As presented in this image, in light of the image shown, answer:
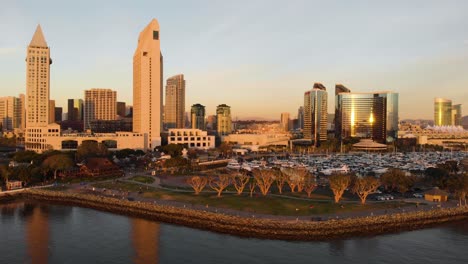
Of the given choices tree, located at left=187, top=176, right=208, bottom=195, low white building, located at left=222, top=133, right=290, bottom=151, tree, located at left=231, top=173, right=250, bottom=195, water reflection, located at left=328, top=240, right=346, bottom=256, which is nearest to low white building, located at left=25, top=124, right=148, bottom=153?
low white building, located at left=222, top=133, right=290, bottom=151

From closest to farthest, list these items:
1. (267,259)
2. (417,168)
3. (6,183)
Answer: (267,259) < (6,183) < (417,168)

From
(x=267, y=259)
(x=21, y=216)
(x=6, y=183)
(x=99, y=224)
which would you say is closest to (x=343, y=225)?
(x=267, y=259)

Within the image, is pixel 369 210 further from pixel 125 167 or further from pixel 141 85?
pixel 141 85

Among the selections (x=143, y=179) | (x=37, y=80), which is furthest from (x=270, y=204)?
(x=37, y=80)

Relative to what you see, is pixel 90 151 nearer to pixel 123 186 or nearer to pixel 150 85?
pixel 123 186

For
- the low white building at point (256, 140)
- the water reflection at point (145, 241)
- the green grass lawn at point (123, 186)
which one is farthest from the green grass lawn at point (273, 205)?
the low white building at point (256, 140)
